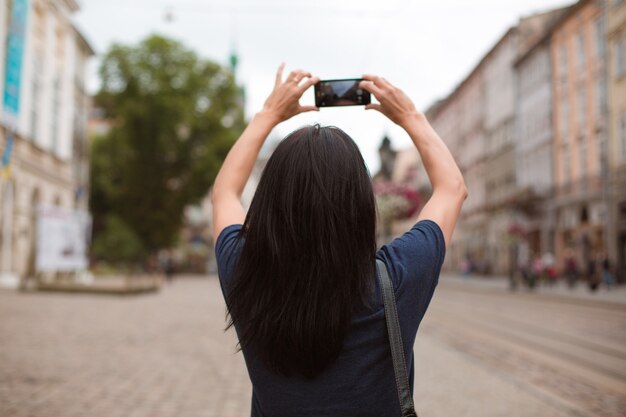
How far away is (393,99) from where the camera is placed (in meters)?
2.23

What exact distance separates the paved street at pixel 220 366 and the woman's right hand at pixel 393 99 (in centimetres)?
454

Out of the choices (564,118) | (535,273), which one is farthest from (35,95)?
(564,118)

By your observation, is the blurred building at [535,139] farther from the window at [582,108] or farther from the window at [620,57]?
the window at [620,57]

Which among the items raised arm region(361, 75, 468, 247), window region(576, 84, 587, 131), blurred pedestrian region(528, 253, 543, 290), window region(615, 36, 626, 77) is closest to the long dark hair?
raised arm region(361, 75, 468, 247)

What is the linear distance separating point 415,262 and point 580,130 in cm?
4231

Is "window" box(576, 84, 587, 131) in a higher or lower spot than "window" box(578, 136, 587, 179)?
higher

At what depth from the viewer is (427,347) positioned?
1147cm

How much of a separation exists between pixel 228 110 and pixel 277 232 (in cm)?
5283

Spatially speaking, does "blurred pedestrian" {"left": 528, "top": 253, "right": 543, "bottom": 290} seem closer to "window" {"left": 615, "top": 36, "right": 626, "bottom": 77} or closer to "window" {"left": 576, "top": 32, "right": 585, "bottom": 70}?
"window" {"left": 615, "top": 36, "right": 626, "bottom": 77}

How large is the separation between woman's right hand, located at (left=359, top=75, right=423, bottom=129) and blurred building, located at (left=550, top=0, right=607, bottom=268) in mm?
35234

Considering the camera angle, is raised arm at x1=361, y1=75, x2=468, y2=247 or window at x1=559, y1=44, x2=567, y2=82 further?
window at x1=559, y1=44, x2=567, y2=82

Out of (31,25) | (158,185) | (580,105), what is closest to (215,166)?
(158,185)

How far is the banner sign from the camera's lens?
18250mm

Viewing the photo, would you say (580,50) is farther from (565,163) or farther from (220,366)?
(220,366)
